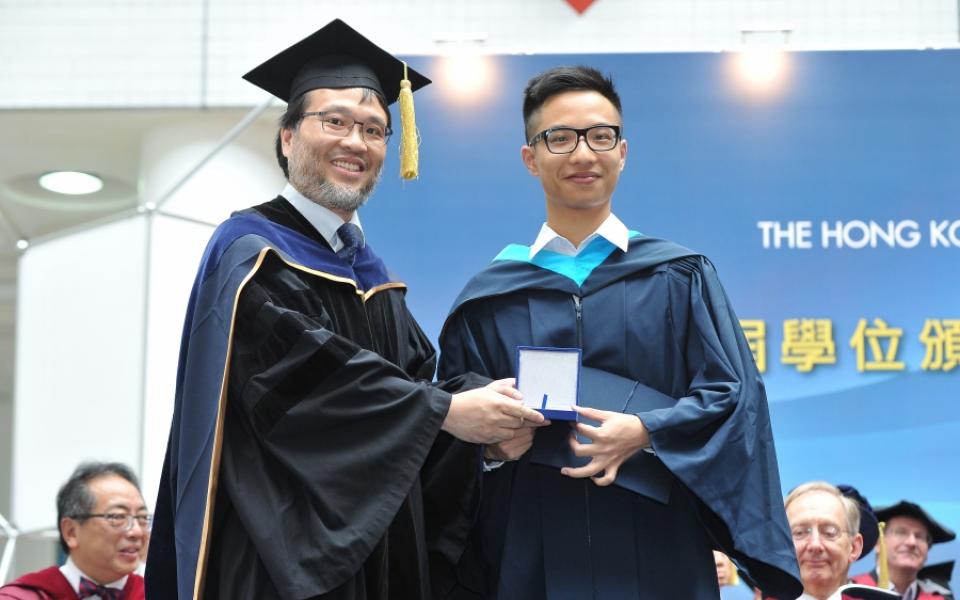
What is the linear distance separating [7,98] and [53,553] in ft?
13.0

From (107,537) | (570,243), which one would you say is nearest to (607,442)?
(570,243)

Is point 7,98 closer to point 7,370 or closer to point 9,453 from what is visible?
point 7,370

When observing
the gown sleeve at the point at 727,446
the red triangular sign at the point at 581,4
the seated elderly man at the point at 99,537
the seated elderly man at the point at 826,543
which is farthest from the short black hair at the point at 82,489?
the red triangular sign at the point at 581,4

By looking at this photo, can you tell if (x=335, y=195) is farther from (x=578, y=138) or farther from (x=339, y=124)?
(x=578, y=138)

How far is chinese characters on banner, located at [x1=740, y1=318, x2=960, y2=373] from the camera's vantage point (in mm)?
5590

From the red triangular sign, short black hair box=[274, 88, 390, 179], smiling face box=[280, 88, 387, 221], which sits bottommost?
smiling face box=[280, 88, 387, 221]

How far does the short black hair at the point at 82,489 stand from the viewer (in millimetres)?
5324

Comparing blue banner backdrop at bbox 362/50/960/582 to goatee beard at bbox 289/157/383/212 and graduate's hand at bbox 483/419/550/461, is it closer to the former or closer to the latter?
goatee beard at bbox 289/157/383/212

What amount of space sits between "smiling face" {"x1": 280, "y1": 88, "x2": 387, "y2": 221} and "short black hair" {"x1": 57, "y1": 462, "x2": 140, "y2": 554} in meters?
2.42

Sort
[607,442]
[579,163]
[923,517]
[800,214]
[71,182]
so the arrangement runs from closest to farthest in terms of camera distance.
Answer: [607,442] → [579,163] → [923,517] → [800,214] → [71,182]

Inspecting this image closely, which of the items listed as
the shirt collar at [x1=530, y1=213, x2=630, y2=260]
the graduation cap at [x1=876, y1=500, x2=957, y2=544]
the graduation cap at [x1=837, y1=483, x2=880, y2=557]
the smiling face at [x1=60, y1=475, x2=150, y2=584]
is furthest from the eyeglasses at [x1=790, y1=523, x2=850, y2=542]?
the smiling face at [x1=60, y1=475, x2=150, y2=584]

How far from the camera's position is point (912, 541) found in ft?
18.4

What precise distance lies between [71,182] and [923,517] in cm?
548

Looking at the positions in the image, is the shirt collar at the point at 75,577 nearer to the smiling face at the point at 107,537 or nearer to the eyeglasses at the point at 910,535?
the smiling face at the point at 107,537
